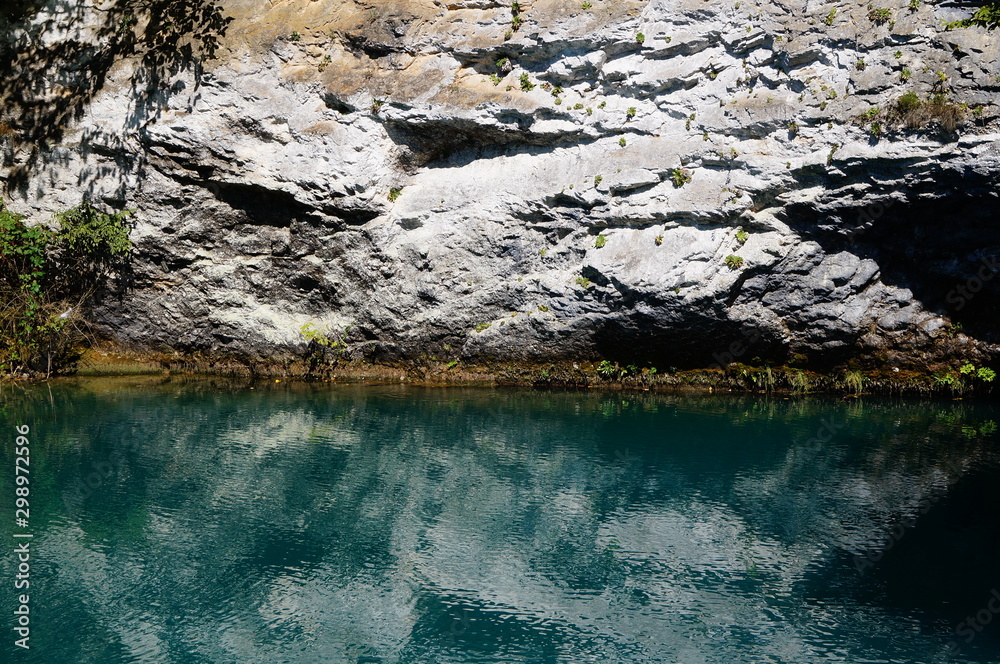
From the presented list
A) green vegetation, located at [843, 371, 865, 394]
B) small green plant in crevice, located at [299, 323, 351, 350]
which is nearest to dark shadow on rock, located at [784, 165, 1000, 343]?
green vegetation, located at [843, 371, 865, 394]

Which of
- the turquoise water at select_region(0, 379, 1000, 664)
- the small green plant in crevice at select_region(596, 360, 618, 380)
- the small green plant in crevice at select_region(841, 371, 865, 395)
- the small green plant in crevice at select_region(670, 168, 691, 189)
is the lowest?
the turquoise water at select_region(0, 379, 1000, 664)

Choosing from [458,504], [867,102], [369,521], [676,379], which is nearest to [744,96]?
[867,102]

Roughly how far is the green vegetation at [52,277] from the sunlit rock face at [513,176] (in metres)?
0.62

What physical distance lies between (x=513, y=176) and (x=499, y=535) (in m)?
11.2

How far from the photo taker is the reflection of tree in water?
1859 cm

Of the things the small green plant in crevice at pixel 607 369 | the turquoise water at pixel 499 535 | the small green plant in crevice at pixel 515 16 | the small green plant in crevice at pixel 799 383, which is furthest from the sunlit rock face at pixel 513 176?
the turquoise water at pixel 499 535

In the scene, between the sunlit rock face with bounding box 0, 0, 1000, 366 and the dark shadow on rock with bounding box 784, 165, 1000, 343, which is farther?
the sunlit rock face with bounding box 0, 0, 1000, 366

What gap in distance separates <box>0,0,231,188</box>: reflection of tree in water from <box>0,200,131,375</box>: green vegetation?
170 centimetres

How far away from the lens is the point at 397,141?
63.2 ft

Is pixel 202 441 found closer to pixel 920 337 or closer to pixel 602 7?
pixel 602 7

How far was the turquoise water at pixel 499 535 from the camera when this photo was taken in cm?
717

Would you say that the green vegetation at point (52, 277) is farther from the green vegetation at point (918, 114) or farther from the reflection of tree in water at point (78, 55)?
the green vegetation at point (918, 114)

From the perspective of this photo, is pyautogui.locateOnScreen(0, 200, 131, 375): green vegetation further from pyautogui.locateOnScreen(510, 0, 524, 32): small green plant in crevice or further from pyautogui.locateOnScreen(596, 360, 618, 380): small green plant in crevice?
pyautogui.locateOnScreen(596, 360, 618, 380): small green plant in crevice

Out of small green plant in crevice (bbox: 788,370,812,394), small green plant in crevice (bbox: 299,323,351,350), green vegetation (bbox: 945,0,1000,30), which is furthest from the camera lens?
small green plant in crevice (bbox: 299,323,351,350)
